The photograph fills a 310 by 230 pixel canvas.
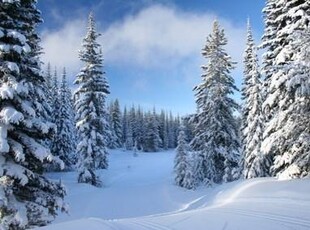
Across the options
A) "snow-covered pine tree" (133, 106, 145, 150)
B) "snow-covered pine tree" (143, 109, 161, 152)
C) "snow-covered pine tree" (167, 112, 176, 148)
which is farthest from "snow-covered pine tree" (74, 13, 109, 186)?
"snow-covered pine tree" (167, 112, 176, 148)

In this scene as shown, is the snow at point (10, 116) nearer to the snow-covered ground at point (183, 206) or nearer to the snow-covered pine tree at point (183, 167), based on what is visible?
the snow-covered ground at point (183, 206)

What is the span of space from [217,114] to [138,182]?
51.7 ft

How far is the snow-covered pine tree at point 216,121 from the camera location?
35.1 metres

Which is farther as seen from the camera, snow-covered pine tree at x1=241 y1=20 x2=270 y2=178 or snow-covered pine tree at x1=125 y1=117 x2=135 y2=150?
snow-covered pine tree at x1=125 y1=117 x2=135 y2=150

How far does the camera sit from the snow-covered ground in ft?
35.6

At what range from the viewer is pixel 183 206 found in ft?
95.7

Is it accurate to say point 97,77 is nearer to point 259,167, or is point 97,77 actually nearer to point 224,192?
point 259,167

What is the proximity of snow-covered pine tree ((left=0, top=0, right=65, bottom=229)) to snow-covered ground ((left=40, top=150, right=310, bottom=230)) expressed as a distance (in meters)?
1.44

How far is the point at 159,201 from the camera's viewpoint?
1280 inches

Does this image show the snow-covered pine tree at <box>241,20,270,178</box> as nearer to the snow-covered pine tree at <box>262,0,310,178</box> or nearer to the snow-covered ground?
the snow-covered ground

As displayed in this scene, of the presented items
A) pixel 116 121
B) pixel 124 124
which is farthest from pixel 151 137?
pixel 124 124

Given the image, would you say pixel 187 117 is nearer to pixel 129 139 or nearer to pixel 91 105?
pixel 91 105

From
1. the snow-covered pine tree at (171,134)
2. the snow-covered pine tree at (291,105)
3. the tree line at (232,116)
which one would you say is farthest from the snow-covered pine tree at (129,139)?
the snow-covered pine tree at (291,105)

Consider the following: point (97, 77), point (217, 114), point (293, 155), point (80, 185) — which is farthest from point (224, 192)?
point (97, 77)
